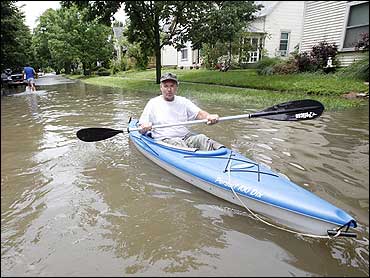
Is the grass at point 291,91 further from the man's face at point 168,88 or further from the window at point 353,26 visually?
the man's face at point 168,88

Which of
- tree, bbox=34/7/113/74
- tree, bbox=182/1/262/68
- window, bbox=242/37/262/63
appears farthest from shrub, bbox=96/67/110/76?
tree, bbox=182/1/262/68

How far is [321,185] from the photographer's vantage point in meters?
3.93

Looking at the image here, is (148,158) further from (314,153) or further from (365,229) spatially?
(365,229)

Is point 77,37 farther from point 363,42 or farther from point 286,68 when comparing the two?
point 363,42

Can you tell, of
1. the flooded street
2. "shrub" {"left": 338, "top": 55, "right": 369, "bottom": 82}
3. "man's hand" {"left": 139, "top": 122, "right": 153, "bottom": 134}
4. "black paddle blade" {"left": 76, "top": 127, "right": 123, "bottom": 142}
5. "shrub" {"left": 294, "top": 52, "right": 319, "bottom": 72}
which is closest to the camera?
the flooded street

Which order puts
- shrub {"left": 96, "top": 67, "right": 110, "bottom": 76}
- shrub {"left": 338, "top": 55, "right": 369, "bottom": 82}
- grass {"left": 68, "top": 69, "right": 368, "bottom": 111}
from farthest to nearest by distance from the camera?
shrub {"left": 96, "top": 67, "right": 110, "bottom": 76}
shrub {"left": 338, "top": 55, "right": 369, "bottom": 82}
grass {"left": 68, "top": 69, "right": 368, "bottom": 111}

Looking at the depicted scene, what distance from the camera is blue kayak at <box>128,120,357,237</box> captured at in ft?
8.66

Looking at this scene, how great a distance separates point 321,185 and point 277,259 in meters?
1.67

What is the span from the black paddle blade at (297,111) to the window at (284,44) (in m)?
16.7

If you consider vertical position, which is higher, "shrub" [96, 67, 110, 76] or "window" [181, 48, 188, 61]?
"window" [181, 48, 188, 61]

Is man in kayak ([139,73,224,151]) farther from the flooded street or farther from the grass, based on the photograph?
the grass

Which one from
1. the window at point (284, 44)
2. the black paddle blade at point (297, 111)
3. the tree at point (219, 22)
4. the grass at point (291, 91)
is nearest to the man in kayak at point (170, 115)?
the black paddle blade at point (297, 111)

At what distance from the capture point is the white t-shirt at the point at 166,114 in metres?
4.73

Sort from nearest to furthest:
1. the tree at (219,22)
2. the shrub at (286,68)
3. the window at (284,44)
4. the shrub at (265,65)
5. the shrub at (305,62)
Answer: the shrub at (305,62)
the shrub at (286,68)
the shrub at (265,65)
the tree at (219,22)
the window at (284,44)
